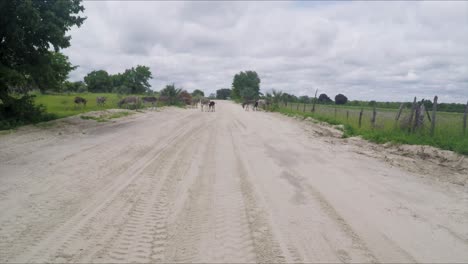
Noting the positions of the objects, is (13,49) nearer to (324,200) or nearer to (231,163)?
(231,163)

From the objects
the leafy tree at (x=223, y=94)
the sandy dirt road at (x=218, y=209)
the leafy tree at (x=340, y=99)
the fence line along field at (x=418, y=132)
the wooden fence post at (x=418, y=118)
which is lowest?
the sandy dirt road at (x=218, y=209)

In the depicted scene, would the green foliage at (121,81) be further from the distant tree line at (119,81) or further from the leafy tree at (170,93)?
the leafy tree at (170,93)

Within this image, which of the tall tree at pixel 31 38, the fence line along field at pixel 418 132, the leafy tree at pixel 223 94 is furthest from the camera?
the leafy tree at pixel 223 94

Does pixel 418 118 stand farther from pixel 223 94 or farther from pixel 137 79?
pixel 223 94

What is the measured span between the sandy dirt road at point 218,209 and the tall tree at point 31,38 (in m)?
5.87

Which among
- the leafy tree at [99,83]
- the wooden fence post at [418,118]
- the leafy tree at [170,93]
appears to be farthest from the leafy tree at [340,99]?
the wooden fence post at [418,118]

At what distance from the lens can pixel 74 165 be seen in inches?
302

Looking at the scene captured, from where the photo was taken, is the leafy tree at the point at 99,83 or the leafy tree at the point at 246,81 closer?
the leafy tree at the point at 99,83

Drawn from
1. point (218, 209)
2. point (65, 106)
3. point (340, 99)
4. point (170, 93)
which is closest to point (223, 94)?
point (340, 99)

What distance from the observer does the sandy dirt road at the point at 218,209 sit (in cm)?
395

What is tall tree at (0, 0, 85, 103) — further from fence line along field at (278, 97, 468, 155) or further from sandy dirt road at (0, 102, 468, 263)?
fence line along field at (278, 97, 468, 155)

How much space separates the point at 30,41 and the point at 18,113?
3.31m

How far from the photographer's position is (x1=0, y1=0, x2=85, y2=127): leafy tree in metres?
13.4

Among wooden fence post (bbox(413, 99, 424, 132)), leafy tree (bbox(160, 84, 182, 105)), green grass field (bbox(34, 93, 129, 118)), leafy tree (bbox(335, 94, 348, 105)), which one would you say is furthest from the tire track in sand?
leafy tree (bbox(335, 94, 348, 105))
